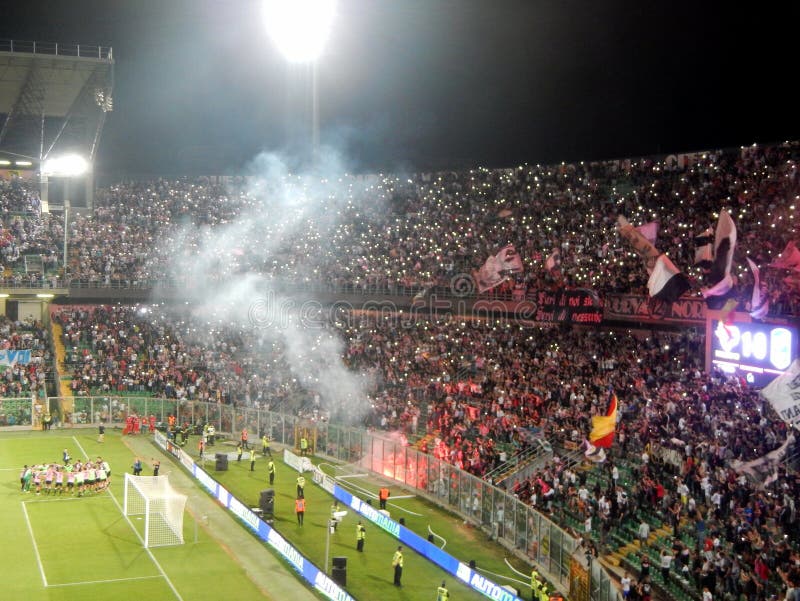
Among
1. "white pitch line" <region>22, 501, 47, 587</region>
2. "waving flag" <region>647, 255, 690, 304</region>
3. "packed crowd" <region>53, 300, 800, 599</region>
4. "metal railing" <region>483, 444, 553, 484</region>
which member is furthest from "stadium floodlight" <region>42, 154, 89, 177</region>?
"waving flag" <region>647, 255, 690, 304</region>

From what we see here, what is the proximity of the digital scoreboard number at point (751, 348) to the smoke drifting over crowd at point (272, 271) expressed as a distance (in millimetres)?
18804

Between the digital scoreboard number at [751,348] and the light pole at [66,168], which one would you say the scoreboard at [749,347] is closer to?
the digital scoreboard number at [751,348]

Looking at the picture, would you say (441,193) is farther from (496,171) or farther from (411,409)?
(411,409)

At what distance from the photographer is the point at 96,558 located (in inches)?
1053

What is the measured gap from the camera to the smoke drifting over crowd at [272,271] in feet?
156

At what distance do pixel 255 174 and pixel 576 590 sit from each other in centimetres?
4614

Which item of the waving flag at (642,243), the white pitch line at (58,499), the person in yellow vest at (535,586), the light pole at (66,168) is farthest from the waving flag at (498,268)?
the light pole at (66,168)

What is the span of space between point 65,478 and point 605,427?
68.7 ft

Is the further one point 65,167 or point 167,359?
point 167,359

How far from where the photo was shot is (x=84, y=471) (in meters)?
33.8

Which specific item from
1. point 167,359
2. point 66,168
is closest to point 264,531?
point 66,168

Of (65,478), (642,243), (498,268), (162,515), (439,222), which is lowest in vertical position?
(162,515)

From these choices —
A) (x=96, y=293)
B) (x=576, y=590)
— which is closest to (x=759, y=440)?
(x=576, y=590)

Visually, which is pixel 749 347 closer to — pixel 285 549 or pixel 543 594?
pixel 543 594
